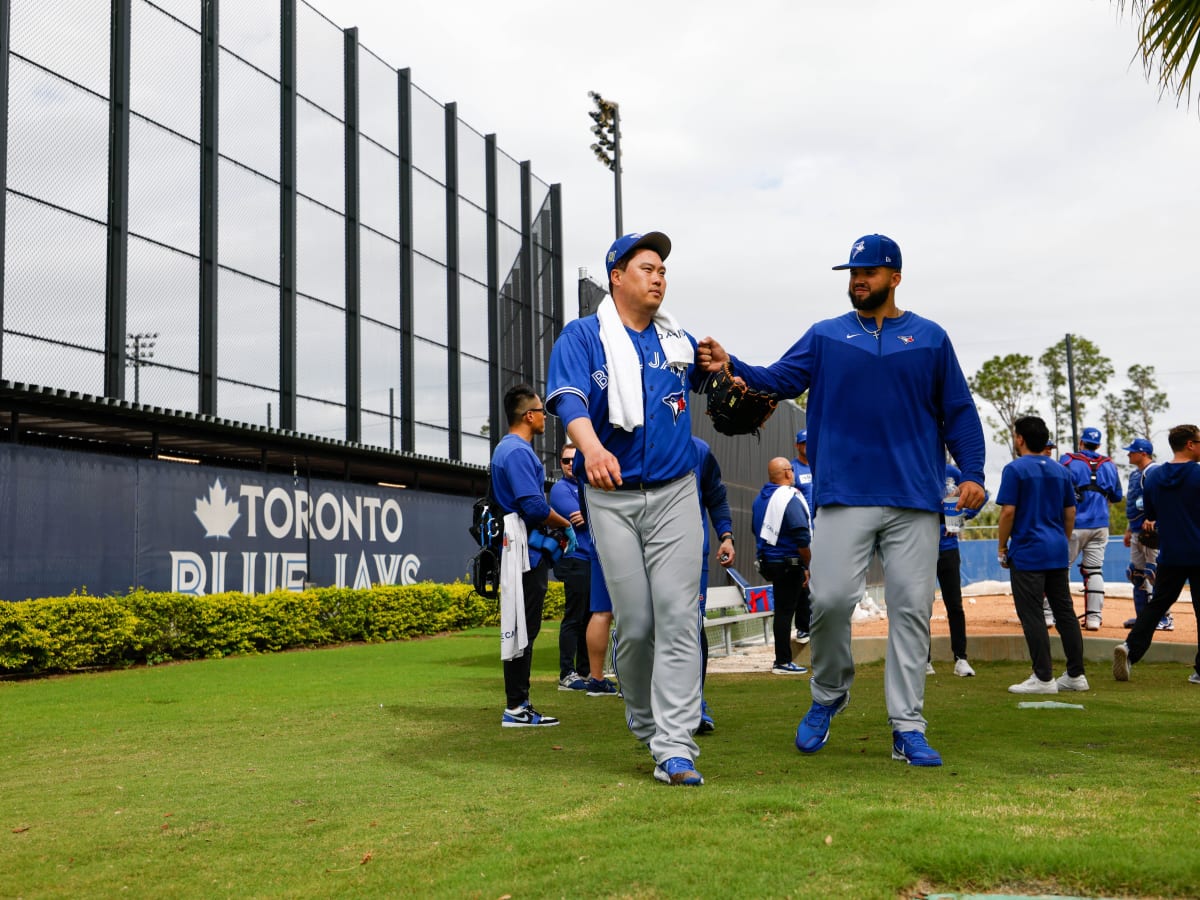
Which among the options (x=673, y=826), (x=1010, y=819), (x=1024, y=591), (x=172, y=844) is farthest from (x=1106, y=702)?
(x=172, y=844)

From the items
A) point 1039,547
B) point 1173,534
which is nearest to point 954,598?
point 1039,547

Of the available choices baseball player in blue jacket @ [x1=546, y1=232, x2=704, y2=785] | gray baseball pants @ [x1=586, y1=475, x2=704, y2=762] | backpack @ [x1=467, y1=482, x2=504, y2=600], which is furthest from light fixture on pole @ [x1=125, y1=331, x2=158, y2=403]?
gray baseball pants @ [x1=586, y1=475, x2=704, y2=762]

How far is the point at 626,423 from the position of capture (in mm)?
4422

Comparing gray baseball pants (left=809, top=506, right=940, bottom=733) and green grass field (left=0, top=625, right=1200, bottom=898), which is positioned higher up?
gray baseball pants (left=809, top=506, right=940, bottom=733)

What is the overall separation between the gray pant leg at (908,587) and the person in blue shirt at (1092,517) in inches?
303

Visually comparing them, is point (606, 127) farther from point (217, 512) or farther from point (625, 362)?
point (625, 362)

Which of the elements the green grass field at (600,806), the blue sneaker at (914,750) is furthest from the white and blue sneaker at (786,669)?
the blue sneaker at (914,750)

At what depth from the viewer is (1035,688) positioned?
287 inches

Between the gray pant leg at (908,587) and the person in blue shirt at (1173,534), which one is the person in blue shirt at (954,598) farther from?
the gray pant leg at (908,587)

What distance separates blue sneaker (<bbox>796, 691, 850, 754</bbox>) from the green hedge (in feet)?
30.1

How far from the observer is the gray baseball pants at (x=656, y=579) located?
4.35m

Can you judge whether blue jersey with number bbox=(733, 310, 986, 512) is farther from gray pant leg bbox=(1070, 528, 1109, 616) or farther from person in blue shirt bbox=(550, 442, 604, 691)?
gray pant leg bbox=(1070, 528, 1109, 616)

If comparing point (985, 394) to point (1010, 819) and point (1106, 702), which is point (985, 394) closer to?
point (1106, 702)

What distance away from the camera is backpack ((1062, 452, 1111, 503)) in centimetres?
1215
